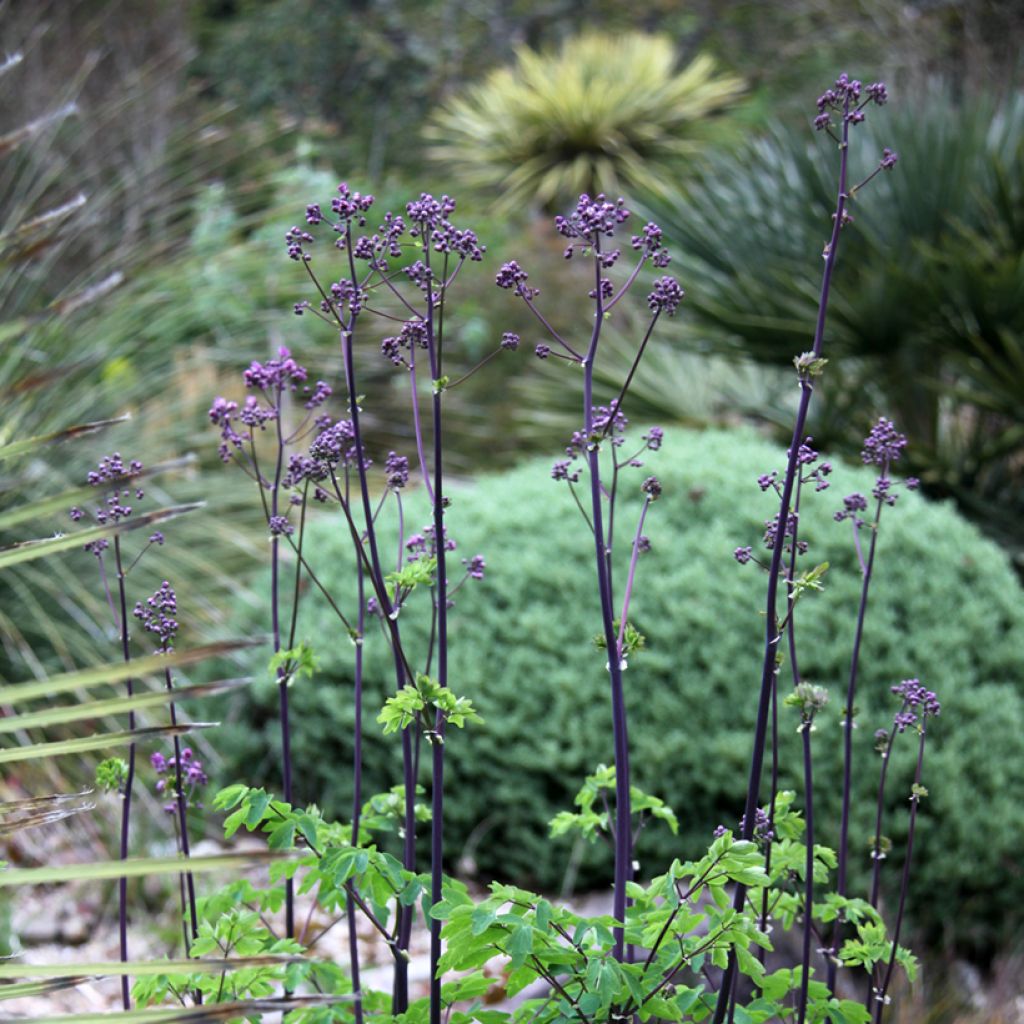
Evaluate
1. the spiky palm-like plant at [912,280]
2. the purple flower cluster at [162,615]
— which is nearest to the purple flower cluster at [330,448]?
the purple flower cluster at [162,615]

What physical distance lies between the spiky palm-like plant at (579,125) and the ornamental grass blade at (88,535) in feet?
35.6

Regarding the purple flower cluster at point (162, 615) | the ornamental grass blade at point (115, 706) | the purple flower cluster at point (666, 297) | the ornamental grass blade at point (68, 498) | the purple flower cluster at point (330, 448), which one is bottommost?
the ornamental grass blade at point (115, 706)

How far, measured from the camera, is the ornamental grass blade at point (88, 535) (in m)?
1.00

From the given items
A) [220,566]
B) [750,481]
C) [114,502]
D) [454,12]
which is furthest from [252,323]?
[454,12]

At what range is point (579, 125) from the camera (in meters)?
12.0

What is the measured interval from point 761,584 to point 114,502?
7.47 feet

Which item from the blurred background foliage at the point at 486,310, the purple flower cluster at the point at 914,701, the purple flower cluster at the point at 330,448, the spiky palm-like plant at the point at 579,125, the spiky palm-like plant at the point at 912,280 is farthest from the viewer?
the spiky palm-like plant at the point at 579,125

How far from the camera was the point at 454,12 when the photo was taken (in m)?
16.5

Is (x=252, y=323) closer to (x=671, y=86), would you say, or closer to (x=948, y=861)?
(x=948, y=861)

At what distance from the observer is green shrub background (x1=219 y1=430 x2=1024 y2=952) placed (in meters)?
3.23

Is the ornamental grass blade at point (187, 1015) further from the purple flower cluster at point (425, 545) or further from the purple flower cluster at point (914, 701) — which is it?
the purple flower cluster at point (914, 701)

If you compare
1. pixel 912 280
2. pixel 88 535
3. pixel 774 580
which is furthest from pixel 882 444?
pixel 912 280

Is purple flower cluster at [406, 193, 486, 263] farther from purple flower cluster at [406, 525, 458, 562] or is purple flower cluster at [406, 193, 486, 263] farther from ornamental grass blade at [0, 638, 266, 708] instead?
ornamental grass blade at [0, 638, 266, 708]

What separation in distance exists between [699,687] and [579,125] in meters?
9.60
